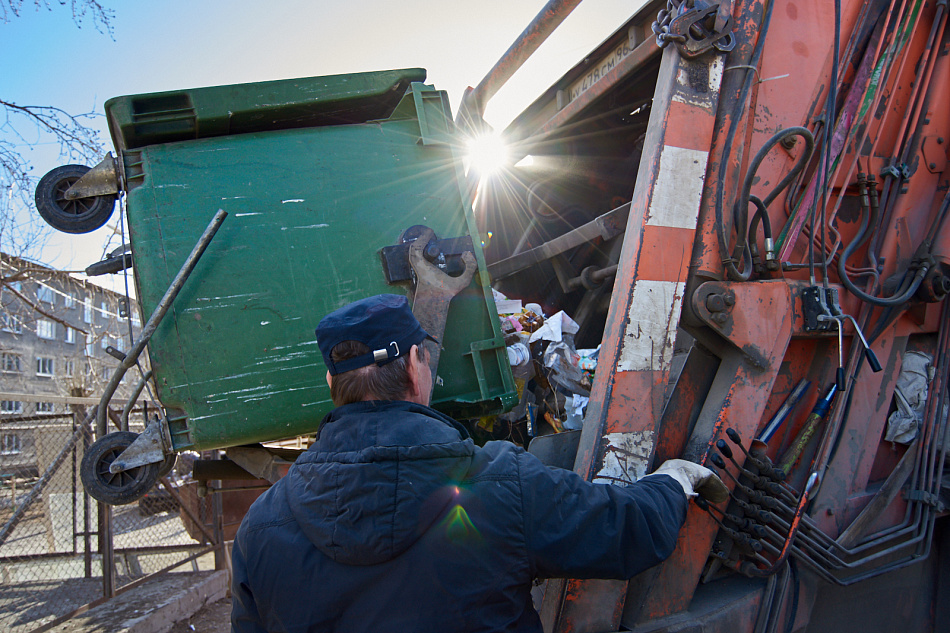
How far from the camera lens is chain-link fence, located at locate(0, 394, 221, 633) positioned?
424 cm

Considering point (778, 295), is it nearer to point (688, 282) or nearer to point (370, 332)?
point (688, 282)

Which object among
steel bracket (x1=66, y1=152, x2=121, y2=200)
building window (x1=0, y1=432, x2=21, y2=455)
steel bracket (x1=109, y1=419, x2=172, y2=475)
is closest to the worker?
steel bracket (x1=109, y1=419, x2=172, y2=475)

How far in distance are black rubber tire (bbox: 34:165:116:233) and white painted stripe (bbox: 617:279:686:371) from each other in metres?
1.83

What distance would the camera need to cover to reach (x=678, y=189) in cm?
178

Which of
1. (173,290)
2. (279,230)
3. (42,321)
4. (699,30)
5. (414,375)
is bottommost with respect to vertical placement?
(414,375)

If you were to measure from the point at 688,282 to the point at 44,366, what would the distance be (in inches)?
1047

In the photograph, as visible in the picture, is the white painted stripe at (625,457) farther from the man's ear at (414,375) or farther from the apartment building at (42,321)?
the apartment building at (42,321)

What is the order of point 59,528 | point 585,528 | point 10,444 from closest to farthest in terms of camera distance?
point 585,528 → point 59,528 → point 10,444

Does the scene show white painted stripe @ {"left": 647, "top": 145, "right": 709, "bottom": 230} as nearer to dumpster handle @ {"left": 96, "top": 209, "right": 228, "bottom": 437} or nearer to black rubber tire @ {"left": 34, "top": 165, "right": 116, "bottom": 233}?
dumpster handle @ {"left": 96, "top": 209, "right": 228, "bottom": 437}

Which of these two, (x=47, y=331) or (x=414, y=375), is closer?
(x=414, y=375)

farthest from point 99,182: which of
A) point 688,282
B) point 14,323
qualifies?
point 14,323

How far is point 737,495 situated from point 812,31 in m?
1.61

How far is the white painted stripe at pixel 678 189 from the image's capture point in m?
1.75

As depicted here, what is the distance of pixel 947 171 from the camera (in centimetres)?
227
